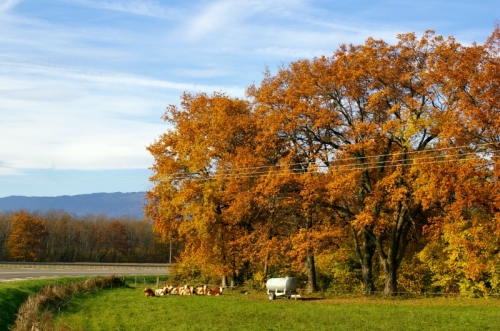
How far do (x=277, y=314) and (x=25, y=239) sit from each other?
3396 inches

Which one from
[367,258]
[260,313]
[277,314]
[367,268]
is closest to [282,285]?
[367,268]

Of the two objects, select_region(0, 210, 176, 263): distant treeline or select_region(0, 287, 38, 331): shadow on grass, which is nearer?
select_region(0, 287, 38, 331): shadow on grass

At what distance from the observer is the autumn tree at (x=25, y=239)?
104 meters

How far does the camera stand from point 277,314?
2975 centimetres

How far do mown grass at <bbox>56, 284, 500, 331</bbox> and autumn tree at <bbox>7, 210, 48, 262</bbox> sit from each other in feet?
233

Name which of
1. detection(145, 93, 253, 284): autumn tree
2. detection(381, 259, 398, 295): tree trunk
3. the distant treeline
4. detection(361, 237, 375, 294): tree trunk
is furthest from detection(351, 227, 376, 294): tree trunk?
the distant treeline

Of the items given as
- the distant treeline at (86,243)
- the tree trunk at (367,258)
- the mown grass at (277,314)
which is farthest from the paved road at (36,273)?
the distant treeline at (86,243)

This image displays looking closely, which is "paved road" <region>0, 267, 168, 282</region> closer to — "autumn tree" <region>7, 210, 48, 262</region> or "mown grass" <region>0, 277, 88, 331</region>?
"mown grass" <region>0, 277, 88, 331</region>

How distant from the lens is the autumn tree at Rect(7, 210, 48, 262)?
341 feet

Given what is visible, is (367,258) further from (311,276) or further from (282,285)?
(282,285)

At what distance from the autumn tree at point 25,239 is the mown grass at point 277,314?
233ft

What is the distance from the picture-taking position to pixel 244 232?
153ft

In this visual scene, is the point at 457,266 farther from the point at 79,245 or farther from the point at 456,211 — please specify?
the point at 79,245

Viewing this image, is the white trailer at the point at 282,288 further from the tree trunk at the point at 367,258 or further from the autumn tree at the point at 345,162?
the tree trunk at the point at 367,258
